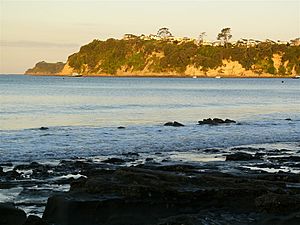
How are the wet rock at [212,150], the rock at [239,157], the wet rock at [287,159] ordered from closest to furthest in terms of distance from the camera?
1. the wet rock at [287,159]
2. the rock at [239,157]
3. the wet rock at [212,150]

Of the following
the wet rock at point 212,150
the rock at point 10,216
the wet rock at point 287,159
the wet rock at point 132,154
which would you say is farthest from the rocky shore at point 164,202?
the wet rock at point 212,150

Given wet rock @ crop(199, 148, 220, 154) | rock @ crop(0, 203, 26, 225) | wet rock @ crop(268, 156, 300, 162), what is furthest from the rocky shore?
wet rock @ crop(199, 148, 220, 154)

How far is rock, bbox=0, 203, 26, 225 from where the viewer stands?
1019 centimetres

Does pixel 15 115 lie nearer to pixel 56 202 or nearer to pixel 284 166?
pixel 284 166

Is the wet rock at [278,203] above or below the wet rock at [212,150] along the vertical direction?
above

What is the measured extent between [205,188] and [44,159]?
11130mm

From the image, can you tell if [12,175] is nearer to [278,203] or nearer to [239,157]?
[239,157]

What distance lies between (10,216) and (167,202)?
9.42 ft

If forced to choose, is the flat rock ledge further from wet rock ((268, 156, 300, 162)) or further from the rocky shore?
wet rock ((268, 156, 300, 162))

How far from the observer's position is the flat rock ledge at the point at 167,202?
1039cm

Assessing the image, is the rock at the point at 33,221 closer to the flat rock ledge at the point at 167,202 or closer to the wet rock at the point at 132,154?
the flat rock ledge at the point at 167,202

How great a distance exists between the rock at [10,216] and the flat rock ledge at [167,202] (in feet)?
1.97

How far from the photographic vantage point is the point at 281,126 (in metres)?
38.0

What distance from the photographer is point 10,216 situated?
10258 mm
